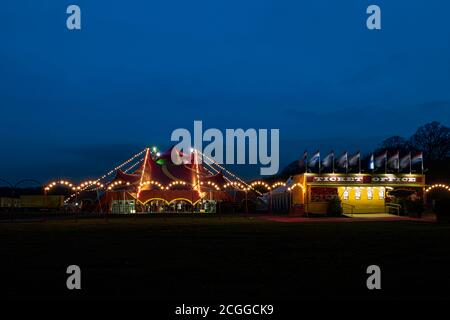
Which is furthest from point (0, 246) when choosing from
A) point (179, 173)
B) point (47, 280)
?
point (179, 173)

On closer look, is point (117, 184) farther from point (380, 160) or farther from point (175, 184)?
point (380, 160)

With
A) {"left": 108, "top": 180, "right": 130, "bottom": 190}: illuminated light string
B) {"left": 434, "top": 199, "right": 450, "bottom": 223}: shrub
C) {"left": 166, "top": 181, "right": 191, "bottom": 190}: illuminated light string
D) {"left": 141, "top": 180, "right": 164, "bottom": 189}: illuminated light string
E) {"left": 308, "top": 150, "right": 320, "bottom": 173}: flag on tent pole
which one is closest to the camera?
{"left": 434, "top": 199, "right": 450, "bottom": 223}: shrub

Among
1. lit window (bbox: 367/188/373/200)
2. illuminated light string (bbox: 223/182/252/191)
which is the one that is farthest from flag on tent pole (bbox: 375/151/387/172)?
illuminated light string (bbox: 223/182/252/191)

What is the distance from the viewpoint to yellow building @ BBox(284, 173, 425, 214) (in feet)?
130

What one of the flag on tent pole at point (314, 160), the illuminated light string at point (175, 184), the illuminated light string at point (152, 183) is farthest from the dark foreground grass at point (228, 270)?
the illuminated light string at point (175, 184)

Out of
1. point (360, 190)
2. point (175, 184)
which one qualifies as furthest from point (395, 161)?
point (175, 184)

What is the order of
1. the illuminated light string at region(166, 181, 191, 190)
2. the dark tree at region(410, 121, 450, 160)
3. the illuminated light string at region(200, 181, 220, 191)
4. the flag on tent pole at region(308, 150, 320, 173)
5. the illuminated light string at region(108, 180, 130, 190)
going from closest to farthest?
the flag on tent pole at region(308, 150, 320, 173)
the illuminated light string at region(108, 180, 130, 190)
the illuminated light string at region(166, 181, 191, 190)
the illuminated light string at region(200, 181, 220, 191)
the dark tree at region(410, 121, 450, 160)

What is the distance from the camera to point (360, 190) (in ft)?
133

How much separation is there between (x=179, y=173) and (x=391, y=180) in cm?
1895

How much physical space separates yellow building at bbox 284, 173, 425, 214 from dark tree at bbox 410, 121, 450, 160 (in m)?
44.6

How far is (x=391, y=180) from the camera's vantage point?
1586 inches

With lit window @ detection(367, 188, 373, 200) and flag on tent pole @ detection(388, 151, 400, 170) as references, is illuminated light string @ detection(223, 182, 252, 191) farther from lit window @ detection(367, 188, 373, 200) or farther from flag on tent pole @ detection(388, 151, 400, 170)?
flag on tent pole @ detection(388, 151, 400, 170)

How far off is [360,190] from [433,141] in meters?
48.3
